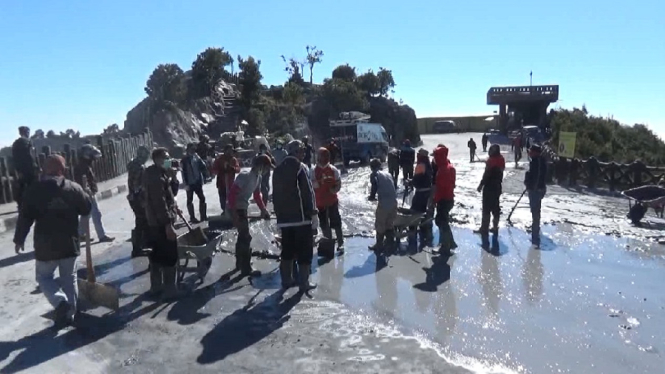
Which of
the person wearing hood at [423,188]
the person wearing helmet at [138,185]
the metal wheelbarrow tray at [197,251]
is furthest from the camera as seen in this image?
the person wearing hood at [423,188]

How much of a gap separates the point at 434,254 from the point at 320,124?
136ft

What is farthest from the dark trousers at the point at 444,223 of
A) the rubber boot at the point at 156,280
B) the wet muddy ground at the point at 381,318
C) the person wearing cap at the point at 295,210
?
the rubber boot at the point at 156,280

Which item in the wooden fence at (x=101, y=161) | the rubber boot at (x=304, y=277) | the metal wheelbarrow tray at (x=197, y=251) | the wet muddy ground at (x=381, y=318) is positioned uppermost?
the wooden fence at (x=101, y=161)

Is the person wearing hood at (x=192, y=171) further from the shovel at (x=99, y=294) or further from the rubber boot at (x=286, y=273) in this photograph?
the shovel at (x=99, y=294)

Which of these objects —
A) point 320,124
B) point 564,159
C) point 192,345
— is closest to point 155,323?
point 192,345

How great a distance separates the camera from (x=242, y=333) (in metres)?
6.57

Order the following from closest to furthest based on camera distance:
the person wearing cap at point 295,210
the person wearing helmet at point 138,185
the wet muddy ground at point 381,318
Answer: the wet muddy ground at point 381,318 → the person wearing cap at point 295,210 → the person wearing helmet at point 138,185

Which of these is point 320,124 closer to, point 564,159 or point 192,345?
point 564,159

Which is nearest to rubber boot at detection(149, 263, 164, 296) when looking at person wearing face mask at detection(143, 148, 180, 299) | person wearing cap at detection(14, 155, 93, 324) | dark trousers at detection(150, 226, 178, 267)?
person wearing face mask at detection(143, 148, 180, 299)

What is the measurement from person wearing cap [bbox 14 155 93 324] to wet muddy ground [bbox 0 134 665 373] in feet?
1.38

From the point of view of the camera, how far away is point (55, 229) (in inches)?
250

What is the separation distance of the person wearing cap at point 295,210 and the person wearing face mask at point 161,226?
4.36 feet

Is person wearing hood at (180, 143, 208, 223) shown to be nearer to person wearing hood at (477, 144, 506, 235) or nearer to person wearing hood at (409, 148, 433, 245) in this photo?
person wearing hood at (409, 148, 433, 245)

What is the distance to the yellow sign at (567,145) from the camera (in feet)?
74.7
